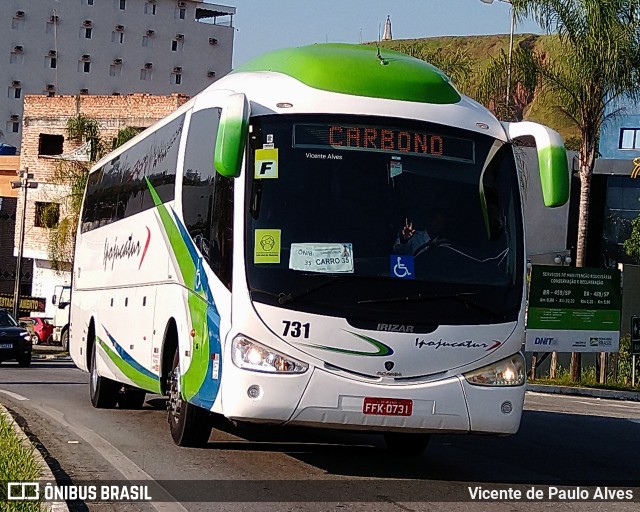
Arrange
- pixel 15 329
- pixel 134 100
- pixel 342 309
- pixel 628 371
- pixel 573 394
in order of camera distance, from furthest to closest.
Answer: pixel 134 100 → pixel 15 329 → pixel 628 371 → pixel 573 394 → pixel 342 309

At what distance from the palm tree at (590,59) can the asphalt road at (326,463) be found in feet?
39.1

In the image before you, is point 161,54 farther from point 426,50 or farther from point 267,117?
point 267,117

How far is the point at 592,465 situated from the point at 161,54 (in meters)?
102

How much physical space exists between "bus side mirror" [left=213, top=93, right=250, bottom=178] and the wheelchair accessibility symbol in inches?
57.1

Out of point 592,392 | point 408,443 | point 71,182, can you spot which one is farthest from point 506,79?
point 71,182

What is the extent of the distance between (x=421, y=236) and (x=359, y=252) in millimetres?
554

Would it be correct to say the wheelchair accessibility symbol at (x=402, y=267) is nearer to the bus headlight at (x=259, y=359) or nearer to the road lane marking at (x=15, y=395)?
the bus headlight at (x=259, y=359)

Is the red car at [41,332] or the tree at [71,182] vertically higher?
the tree at [71,182]

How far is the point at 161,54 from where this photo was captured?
10944 centimetres

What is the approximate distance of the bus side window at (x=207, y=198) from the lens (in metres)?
10.1

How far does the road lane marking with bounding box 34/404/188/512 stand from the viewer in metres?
8.59

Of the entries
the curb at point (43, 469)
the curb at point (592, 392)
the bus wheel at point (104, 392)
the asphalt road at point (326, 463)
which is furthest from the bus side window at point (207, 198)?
the curb at point (592, 392)

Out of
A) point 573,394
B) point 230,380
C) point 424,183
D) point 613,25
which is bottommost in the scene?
point 573,394

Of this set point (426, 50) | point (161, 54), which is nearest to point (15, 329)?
point (426, 50)
